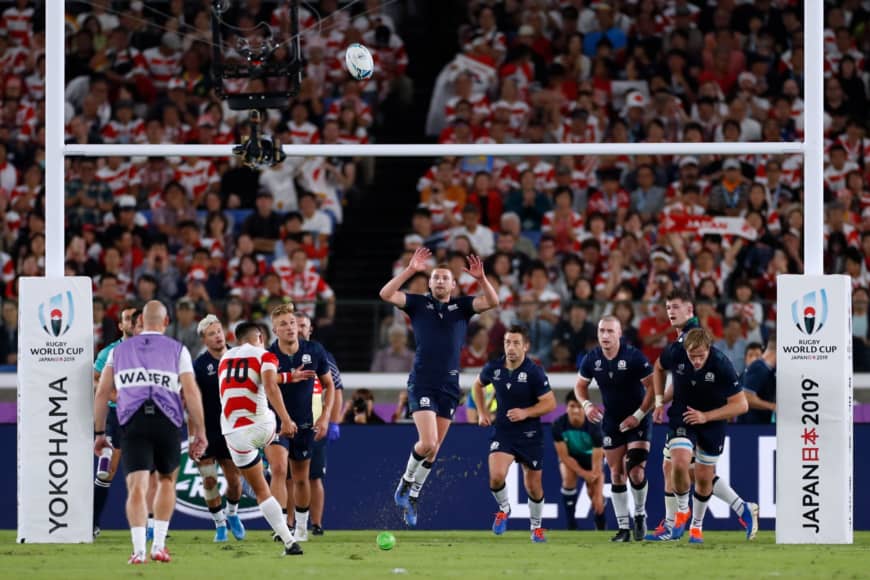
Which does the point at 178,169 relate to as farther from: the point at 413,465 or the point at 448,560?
the point at 448,560

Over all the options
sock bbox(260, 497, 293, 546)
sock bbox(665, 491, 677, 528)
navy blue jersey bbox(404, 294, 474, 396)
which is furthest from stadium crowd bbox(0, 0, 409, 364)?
sock bbox(260, 497, 293, 546)

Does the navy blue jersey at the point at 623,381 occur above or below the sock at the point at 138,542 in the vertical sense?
above

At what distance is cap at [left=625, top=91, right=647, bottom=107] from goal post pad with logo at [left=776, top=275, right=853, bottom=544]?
9.25m

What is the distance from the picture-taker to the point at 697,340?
1528cm

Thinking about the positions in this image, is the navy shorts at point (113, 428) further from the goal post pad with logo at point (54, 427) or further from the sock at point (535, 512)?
the sock at point (535, 512)

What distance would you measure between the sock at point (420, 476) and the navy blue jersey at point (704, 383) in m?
2.44

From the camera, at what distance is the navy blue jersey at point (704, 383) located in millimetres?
15508

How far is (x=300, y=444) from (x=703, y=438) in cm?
369

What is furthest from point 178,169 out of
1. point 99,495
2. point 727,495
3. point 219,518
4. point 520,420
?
point 727,495

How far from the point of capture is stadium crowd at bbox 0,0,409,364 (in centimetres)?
2212

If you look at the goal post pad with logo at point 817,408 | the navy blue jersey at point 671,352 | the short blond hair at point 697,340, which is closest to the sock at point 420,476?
the navy blue jersey at point 671,352

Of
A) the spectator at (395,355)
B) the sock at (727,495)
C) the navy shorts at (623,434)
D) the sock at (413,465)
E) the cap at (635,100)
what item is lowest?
the sock at (727,495)

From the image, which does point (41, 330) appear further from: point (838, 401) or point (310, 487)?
point (838, 401)

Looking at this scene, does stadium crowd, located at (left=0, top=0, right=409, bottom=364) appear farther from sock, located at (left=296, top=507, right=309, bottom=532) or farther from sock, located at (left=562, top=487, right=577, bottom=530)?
sock, located at (left=296, top=507, right=309, bottom=532)
